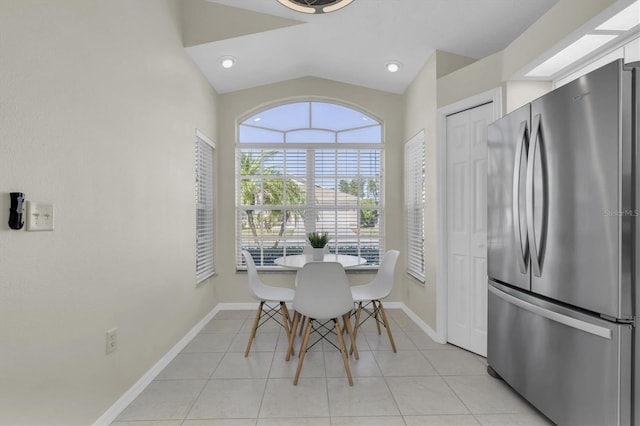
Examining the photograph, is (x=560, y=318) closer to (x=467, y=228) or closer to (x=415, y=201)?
(x=467, y=228)

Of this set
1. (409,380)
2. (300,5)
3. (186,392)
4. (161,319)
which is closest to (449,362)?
(409,380)

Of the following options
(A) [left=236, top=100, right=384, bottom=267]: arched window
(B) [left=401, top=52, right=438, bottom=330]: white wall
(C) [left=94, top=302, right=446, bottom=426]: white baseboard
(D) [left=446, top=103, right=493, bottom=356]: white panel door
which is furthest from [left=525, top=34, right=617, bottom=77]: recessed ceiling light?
(C) [left=94, top=302, right=446, bottom=426]: white baseboard

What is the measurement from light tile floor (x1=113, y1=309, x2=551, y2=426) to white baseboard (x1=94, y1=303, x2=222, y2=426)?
3cm

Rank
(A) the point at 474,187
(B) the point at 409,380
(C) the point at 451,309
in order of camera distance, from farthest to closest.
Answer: (C) the point at 451,309
(A) the point at 474,187
(B) the point at 409,380

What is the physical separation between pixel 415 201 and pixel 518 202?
6.43ft

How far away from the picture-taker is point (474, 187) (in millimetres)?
3035

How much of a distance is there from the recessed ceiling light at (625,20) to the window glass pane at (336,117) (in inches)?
113

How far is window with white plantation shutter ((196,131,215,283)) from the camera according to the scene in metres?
3.83

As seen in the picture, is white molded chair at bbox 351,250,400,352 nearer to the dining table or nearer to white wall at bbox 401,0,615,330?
the dining table

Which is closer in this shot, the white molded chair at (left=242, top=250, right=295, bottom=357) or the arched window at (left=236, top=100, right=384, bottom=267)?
the white molded chair at (left=242, top=250, right=295, bottom=357)

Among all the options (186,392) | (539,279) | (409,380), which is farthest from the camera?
(409,380)

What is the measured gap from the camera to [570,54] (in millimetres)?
2301

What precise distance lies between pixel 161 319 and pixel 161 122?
60.0 inches

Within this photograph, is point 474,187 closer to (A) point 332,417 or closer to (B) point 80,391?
(A) point 332,417
